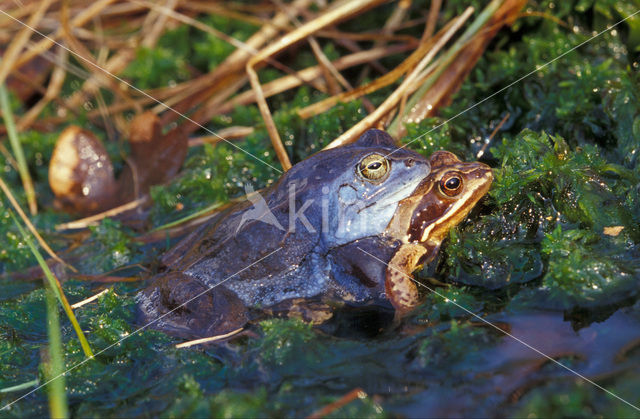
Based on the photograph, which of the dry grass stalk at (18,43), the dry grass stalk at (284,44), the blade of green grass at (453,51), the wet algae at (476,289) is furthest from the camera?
the dry grass stalk at (18,43)

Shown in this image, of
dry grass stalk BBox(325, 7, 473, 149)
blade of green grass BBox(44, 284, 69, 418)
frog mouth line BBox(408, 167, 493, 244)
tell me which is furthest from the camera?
dry grass stalk BBox(325, 7, 473, 149)

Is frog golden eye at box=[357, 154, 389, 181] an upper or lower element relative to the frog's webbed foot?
upper

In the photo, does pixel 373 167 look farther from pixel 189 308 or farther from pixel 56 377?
pixel 56 377

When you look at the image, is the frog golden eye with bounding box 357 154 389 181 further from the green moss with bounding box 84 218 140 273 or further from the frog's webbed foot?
the green moss with bounding box 84 218 140 273

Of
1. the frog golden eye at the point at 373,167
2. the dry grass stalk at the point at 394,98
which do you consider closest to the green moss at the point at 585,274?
the frog golden eye at the point at 373,167

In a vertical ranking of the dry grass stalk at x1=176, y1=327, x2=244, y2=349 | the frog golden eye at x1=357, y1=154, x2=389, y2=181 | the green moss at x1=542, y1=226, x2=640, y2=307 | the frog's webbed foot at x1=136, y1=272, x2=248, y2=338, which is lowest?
the green moss at x1=542, y1=226, x2=640, y2=307

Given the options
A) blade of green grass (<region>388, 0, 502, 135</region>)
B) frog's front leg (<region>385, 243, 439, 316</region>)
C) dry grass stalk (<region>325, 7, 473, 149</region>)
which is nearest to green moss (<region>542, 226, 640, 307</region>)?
frog's front leg (<region>385, 243, 439, 316</region>)

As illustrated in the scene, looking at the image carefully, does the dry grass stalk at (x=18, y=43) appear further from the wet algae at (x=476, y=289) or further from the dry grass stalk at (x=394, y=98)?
the dry grass stalk at (x=394, y=98)
